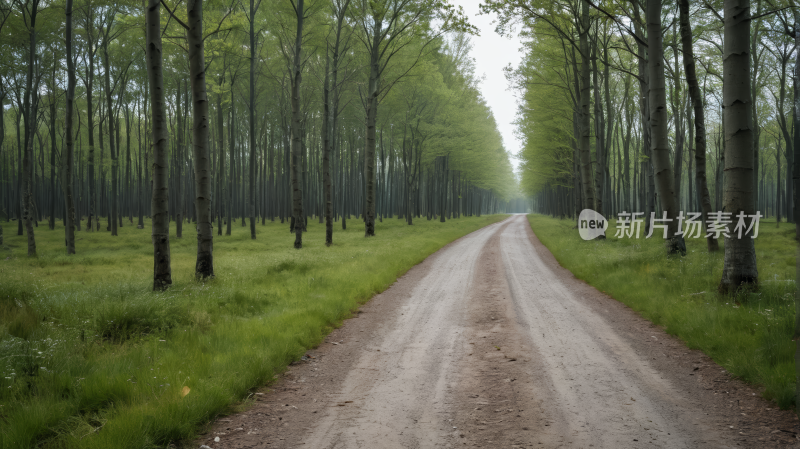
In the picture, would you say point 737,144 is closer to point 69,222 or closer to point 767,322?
point 767,322

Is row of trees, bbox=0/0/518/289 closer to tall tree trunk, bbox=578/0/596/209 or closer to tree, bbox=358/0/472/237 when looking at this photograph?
tree, bbox=358/0/472/237

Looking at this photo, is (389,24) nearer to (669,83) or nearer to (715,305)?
(669,83)

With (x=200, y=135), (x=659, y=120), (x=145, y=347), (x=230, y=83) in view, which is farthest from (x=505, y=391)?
(x=230, y=83)

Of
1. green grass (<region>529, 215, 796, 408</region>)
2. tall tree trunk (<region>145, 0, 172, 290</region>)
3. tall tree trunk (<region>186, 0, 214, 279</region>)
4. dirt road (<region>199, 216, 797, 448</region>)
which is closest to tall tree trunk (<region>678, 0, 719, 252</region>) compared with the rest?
green grass (<region>529, 215, 796, 408</region>)

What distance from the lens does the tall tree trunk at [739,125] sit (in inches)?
260

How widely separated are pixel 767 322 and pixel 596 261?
7239 millimetres

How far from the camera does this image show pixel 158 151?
8.70 meters

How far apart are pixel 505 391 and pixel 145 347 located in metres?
4.21

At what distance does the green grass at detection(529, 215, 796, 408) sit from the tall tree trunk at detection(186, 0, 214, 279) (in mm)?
9074

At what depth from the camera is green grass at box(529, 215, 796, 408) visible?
14.7 ft

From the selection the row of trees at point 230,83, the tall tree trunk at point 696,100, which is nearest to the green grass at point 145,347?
the row of trees at point 230,83

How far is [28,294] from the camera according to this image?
23.1ft

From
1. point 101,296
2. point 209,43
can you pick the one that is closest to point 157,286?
point 101,296

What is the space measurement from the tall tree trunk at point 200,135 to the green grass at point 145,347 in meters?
0.84
